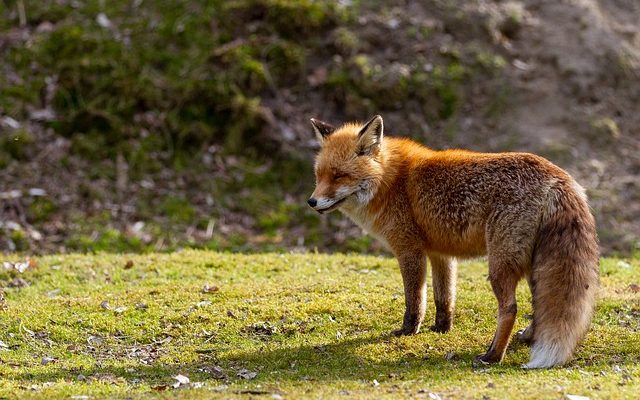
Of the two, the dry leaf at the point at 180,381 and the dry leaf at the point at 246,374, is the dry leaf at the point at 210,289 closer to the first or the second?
the dry leaf at the point at 246,374

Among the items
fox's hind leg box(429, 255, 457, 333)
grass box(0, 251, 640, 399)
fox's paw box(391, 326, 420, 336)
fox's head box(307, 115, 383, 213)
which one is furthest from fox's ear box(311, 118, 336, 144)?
fox's paw box(391, 326, 420, 336)

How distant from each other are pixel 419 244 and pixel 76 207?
8.26 m

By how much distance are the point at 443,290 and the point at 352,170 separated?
1.48 metres

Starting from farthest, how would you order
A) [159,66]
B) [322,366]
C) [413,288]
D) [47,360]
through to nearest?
1. [159,66]
2. [413,288]
3. [47,360]
4. [322,366]

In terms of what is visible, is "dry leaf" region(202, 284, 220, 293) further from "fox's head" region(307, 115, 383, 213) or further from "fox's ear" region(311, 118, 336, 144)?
"fox's ear" region(311, 118, 336, 144)

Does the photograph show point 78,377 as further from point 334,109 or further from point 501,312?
point 334,109

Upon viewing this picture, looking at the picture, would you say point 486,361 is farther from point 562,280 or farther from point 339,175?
point 339,175

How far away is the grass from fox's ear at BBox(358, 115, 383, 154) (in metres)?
1.73

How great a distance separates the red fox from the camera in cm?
655

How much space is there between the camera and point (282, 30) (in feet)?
54.9

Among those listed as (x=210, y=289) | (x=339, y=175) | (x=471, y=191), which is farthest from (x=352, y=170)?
(x=210, y=289)

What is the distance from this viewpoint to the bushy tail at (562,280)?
21.3 ft

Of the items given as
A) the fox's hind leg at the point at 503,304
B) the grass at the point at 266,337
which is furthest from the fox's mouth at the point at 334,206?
the fox's hind leg at the point at 503,304

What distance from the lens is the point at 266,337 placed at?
782 centimetres
